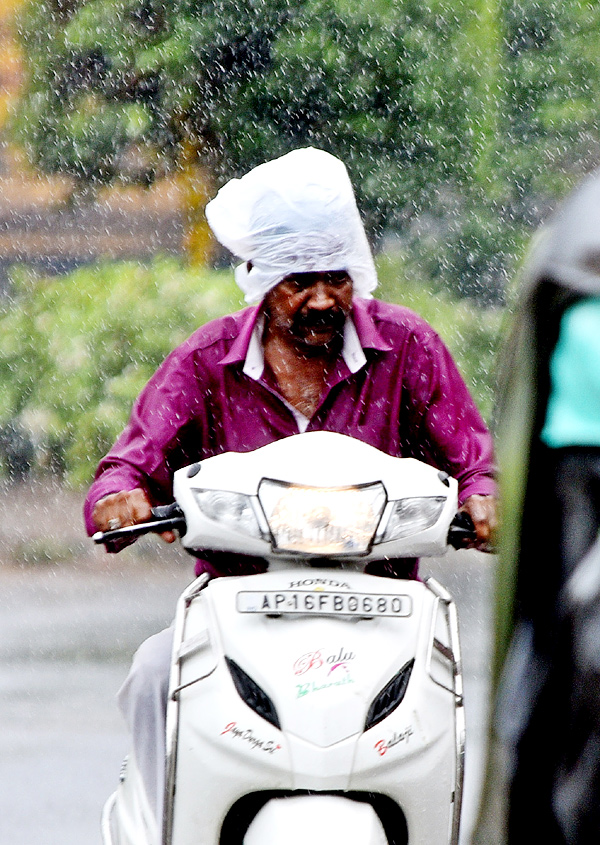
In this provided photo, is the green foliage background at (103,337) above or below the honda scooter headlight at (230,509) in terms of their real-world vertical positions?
below

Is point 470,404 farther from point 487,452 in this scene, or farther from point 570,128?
point 570,128

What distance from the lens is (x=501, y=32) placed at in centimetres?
1193

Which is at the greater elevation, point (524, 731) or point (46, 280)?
point (524, 731)

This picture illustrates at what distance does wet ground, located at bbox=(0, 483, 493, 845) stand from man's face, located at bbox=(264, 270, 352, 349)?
867mm

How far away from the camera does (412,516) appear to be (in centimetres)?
288

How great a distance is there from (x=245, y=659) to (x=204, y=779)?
22 cm

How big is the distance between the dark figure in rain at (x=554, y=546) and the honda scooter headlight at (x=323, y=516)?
1.27 metres

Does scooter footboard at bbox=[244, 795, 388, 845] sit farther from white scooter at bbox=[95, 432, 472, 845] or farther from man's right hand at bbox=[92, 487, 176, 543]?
man's right hand at bbox=[92, 487, 176, 543]

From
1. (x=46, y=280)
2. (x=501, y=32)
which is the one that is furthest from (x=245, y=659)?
(x=501, y=32)

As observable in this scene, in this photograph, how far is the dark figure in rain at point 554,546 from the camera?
1.41 metres

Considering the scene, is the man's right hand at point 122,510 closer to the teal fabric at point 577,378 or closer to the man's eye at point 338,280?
the man's eye at point 338,280

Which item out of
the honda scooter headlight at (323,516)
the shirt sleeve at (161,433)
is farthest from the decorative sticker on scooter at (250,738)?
the shirt sleeve at (161,433)

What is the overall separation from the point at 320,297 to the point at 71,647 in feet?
14.7

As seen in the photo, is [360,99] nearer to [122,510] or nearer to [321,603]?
[122,510]
